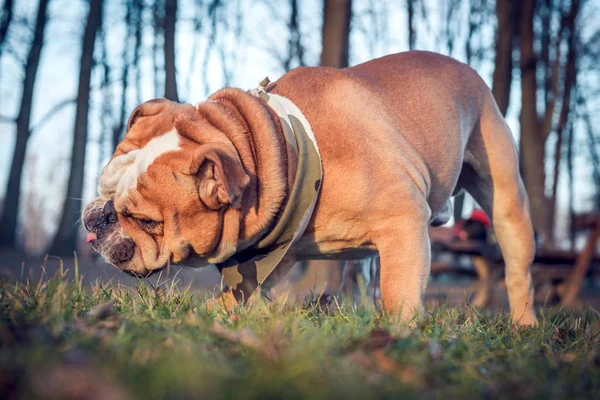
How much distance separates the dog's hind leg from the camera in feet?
15.1

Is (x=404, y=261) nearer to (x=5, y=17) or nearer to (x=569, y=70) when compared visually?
(x=5, y=17)

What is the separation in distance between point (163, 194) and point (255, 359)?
182 cm

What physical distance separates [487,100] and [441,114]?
0.73m

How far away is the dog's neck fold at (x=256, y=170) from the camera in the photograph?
3.31 metres

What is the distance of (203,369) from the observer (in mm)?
1309

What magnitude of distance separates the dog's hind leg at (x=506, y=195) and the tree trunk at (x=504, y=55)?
8962 mm

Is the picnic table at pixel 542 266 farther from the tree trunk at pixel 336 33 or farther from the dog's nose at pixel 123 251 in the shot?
the dog's nose at pixel 123 251

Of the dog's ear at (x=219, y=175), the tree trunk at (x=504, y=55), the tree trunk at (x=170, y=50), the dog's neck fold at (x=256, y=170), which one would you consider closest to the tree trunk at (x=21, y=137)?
the tree trunk at (x=170, y=50)

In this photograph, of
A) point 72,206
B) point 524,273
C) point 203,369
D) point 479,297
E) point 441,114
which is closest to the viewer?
point 203,369

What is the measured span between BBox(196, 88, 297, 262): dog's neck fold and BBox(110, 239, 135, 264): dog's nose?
47cm

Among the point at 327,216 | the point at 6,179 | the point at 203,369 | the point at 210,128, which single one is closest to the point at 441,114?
the point at 327,216

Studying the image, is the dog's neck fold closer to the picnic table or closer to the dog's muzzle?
the dog's muzzle

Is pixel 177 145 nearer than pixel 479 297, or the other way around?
pixel 177 145

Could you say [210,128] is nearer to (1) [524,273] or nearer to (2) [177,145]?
(2) [177,145]
